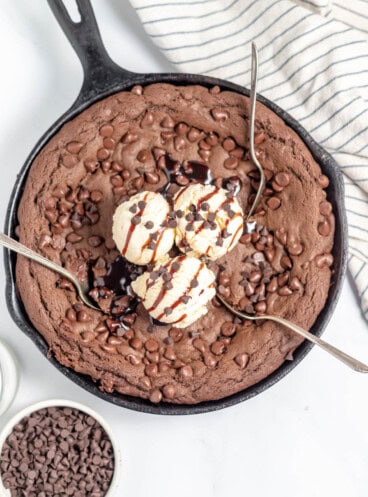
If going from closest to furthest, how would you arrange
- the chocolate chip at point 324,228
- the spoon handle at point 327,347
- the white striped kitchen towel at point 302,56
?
the spoon handle at point 327,347 → the chocolate chip at point 324,228 → the white striped kitchen towel at point 302,56

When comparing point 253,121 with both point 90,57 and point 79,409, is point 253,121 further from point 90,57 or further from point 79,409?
point 79,409

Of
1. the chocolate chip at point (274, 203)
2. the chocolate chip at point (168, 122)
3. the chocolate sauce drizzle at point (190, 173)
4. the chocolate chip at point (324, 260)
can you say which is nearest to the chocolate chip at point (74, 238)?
the chocolate sauce drizzle at point (190, 173)

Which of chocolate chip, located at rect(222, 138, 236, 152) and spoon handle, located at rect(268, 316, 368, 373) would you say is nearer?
spoon handle, located at rect(268, 316, 368, 373)

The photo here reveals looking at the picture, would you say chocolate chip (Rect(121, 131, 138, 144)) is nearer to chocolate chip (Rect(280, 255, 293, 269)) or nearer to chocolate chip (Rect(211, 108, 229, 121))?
chocolate chip (Rect(211, 108, 229, 121))

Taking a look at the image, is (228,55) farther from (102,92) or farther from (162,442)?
(162,442)

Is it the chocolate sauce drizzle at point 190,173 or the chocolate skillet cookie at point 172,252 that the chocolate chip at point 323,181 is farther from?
the chocolate sauce drizzle at point 190,173

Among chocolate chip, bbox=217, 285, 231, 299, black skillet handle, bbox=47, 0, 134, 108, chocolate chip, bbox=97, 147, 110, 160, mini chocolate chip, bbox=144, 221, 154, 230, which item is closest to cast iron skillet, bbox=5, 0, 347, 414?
black skillet handle, bbox=47, 0, 134, 108

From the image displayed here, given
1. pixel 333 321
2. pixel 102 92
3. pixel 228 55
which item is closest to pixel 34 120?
pixel 102 92

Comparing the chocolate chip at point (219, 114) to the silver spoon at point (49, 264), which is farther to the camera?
the chocolate chip at point (219, 114)
